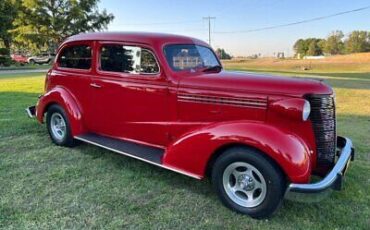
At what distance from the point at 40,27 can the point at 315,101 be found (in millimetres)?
47007

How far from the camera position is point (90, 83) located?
16.4ft

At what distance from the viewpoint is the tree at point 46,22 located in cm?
4366

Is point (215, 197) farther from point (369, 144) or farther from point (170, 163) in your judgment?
point (369, 144)

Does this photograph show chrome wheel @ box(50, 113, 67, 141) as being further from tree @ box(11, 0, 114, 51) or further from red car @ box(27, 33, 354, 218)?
tree @ box(11, 0, 114, 51)

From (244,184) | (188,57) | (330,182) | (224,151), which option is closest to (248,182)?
(244,184)

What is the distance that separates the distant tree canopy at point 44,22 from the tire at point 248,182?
45.7 m

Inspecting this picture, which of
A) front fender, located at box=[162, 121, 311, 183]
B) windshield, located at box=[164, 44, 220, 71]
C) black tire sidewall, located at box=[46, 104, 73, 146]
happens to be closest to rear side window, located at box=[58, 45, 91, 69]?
black tire sidewall, located at box=[46, 104, 73, 146]

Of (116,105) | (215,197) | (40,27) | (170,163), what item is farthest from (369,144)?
(40,27)

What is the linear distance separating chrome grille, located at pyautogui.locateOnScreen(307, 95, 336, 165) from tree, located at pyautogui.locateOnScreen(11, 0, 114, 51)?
46066 mm

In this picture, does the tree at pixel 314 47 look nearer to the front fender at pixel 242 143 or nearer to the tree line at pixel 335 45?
the tree line at pixel 335 45

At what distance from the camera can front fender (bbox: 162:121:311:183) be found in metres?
3.20

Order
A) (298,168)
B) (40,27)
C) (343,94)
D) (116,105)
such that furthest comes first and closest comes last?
(40,27) → (343,94) → (116,105) → (298,168)

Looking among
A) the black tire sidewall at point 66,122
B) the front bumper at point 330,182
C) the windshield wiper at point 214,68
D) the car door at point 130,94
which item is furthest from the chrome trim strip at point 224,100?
the black tire sidewall at point 66,122

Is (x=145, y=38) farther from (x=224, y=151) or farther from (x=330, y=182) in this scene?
(x=330, y=182)
